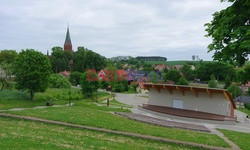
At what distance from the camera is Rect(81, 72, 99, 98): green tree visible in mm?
41031

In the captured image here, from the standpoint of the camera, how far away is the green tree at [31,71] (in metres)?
30.8

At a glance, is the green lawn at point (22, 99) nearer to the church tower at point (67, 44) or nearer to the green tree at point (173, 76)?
the green tree at point (173, 76)

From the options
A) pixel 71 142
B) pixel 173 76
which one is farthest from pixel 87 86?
pixel 173 76

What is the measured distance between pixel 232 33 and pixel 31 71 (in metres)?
29.1

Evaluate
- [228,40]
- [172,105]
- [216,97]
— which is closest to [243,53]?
[228,40]

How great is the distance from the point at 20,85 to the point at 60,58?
71419 millimetres

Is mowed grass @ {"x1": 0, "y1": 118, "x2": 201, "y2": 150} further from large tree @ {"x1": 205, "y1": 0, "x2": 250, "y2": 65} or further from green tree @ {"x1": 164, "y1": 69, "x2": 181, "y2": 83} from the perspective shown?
green tree @ {"x1": 164, "y1": 69, "x2": 181, "y2": 83}

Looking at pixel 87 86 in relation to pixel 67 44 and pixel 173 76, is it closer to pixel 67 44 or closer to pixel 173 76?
pixel 173 76

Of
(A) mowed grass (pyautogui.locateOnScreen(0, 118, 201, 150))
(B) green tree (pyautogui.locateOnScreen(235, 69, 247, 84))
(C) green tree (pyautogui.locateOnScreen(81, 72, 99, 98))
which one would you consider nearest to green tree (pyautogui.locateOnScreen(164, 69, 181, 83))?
(C) green tree (pyautogui.locateOnScreen(81, 72, 99, 98))

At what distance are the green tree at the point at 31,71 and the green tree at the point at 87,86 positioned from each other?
9002 millimetres

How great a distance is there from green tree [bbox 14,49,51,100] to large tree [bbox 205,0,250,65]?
2729cm

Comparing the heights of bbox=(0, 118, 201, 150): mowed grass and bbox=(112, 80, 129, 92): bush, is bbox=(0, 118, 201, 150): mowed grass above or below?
below

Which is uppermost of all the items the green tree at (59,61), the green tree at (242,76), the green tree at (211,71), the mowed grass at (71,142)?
the green tree at (59,61)

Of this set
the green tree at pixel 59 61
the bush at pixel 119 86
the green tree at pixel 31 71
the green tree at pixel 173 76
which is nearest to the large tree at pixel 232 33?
the green tree at pixel 31 71
